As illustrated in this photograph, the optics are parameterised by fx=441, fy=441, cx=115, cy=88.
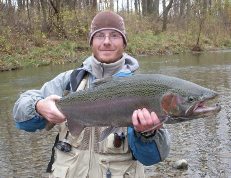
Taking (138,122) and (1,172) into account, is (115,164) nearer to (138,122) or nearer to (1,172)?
(138,122)

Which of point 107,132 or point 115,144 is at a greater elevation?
point 107,132

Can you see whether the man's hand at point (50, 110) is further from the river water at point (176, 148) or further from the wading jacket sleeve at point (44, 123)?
the river water at point (176, 148)

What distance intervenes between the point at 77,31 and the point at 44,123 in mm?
24808

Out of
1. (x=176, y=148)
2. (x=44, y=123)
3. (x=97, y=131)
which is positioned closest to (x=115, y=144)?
(x=97, y=131)

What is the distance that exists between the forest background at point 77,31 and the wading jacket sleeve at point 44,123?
15874 mm

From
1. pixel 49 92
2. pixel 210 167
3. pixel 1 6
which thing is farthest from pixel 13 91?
pixel 1 6

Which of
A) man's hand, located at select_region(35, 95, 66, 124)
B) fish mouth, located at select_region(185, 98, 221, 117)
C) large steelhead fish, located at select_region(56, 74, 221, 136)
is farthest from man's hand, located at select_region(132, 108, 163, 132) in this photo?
man's hand, located at select_region(35, 95, 66, 124)

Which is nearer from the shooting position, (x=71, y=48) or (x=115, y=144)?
(x=115, y=144)

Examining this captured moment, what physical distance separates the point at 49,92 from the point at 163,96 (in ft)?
3.37

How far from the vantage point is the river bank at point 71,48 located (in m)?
20.6

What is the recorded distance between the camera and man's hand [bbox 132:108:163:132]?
2.76 meters

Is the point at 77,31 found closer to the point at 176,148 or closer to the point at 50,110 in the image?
the point at 176,148

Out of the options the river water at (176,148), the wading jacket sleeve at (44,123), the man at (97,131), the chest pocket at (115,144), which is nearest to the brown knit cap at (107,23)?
the man at (97,131)

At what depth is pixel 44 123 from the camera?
3.35 m
